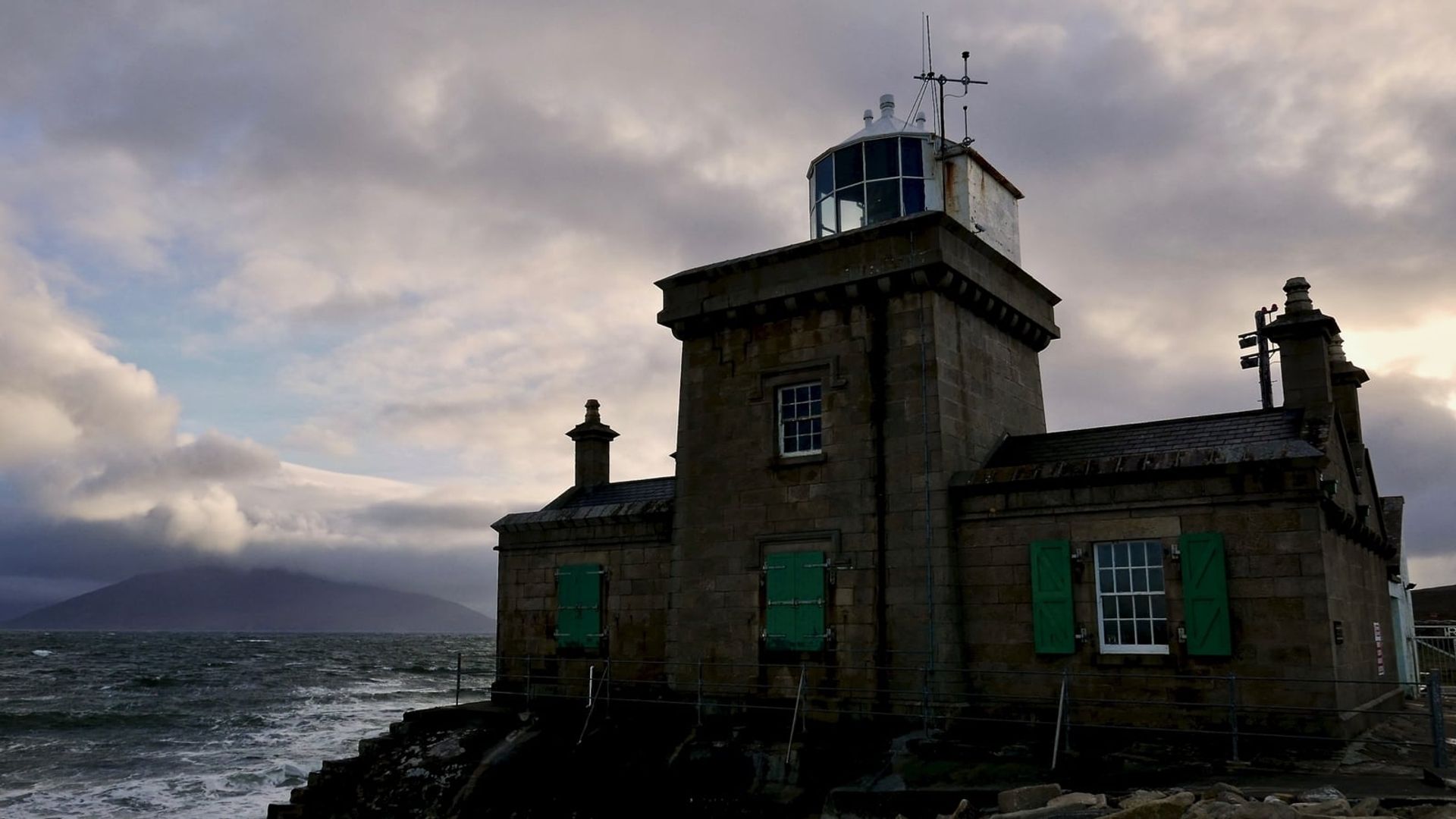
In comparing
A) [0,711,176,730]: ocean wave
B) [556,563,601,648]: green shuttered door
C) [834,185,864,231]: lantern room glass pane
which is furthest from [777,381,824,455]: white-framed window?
[0,711,176,730]: ocean wave

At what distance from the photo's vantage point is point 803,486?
15.3 m

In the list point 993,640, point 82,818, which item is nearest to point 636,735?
point 993,640

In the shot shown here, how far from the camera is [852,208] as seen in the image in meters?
16.8

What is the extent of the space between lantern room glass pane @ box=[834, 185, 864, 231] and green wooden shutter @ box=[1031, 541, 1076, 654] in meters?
6.03

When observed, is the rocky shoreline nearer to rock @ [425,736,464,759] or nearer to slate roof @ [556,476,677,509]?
rock @ [425,736,464,759]

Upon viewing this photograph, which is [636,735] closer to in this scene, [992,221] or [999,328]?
[999,328]

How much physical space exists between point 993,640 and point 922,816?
3.67 metres

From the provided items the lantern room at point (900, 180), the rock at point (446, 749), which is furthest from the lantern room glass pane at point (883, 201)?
the rock at point (446, 749)

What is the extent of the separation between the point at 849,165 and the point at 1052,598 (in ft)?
25.0

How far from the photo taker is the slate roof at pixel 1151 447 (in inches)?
492

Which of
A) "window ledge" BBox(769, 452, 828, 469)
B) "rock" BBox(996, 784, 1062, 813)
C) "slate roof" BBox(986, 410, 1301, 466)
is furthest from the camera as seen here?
"window ledge" BBox(769, 452, 828, 469)

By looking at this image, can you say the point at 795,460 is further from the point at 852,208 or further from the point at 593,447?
the point at 593,447

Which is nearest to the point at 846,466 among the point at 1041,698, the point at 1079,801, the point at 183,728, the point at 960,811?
the point at 1041,698

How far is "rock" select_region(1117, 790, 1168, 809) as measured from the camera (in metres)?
8.44
